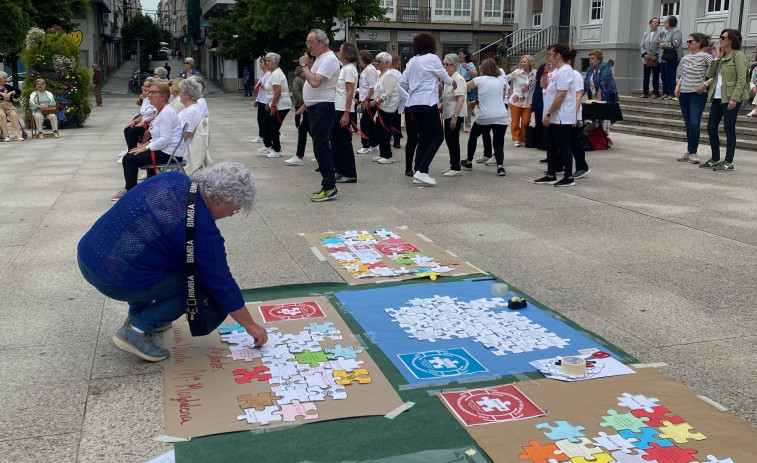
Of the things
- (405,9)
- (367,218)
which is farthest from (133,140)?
(405,9)

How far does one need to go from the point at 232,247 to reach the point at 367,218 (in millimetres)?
1783

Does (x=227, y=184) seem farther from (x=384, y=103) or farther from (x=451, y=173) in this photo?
(x=384, y=103)

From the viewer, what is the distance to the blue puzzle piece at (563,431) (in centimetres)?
346

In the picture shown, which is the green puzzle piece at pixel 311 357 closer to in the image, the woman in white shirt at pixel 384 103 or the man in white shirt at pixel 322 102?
the man in white shirt at pixel 322 102

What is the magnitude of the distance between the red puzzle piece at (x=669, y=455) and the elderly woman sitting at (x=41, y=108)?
723 inches

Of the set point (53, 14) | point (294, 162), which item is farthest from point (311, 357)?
point (53, 14)

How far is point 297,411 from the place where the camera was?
146 inches

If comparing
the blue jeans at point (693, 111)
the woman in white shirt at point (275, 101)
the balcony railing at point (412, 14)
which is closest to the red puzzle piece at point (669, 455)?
the blue jeans at point (693, 111)

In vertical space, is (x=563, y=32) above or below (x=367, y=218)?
above

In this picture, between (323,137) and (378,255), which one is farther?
(323,137)

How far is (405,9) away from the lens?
54.0 meters

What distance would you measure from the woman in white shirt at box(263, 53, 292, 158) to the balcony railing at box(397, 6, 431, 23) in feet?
136

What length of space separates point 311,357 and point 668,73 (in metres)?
17.3

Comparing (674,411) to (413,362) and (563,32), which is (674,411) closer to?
(413,362)
